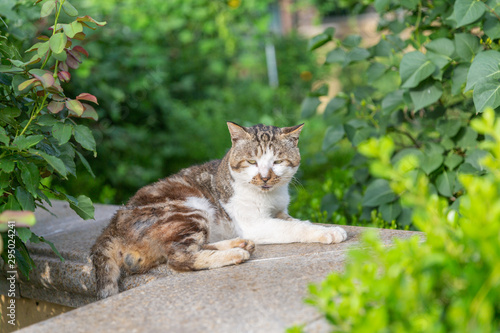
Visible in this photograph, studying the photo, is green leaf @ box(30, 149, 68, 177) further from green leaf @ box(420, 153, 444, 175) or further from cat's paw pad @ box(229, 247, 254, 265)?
green leaf @ box(420, 153, 444, 175)

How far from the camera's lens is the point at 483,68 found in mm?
2689

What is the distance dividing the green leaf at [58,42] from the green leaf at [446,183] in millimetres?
2510

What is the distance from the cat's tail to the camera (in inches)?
94.0

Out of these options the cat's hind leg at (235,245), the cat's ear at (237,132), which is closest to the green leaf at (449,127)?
the cat's ear at (237,132)

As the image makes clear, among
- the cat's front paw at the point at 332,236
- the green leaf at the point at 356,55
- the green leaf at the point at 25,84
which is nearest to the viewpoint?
the green leaf at the point at 25,84

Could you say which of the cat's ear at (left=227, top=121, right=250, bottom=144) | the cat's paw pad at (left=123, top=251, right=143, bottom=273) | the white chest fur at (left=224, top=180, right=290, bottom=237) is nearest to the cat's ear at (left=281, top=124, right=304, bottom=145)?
the cat's ear at (left=227, top=121, right=250, bottom=144)

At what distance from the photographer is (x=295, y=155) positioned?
320cm

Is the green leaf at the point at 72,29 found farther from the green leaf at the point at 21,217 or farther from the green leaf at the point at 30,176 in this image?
the green leaf at the point at 21,217

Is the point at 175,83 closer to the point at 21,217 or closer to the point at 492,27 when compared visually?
the point at 492,27

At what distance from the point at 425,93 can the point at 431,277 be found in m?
2.25

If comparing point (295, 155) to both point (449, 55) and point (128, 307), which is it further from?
point (128, 307)

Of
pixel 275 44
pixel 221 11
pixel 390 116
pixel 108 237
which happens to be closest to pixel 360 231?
pixel 390 116

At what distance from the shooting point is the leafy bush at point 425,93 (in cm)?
299

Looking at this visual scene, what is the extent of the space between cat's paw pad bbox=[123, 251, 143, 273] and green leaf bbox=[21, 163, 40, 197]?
1.88 ft
